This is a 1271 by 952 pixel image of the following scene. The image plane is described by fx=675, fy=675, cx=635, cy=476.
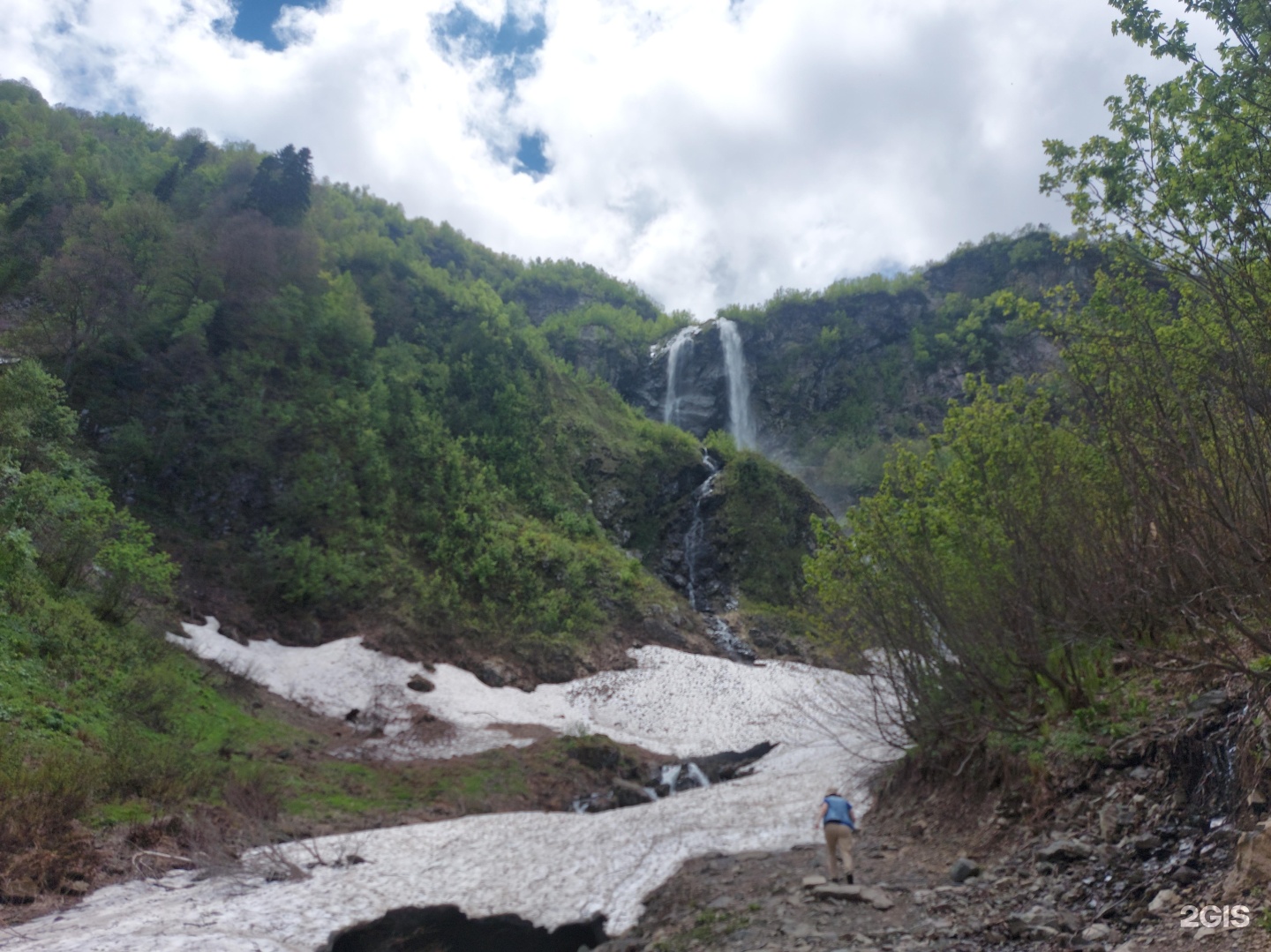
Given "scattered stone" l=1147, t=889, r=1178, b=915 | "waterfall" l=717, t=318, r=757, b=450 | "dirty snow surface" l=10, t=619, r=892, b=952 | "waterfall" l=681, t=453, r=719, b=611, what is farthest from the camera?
"waterfall" l=717, t=318, r=757, b=450

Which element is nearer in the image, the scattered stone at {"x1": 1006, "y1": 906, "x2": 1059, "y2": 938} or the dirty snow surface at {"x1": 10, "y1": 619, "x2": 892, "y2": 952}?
the scattered stone at {"x1": 1006, "y1": 906, "x2": 1059, "y2": 938}

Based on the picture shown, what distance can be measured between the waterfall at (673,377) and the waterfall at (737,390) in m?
3.76

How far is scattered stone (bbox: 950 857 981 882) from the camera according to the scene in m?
6.89

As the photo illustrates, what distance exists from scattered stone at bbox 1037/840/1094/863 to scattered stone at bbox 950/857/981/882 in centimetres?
83

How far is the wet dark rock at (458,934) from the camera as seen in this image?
841 cm

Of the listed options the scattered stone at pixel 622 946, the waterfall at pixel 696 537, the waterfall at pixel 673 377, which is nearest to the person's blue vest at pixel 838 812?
the scattered stone at pixel 622 946

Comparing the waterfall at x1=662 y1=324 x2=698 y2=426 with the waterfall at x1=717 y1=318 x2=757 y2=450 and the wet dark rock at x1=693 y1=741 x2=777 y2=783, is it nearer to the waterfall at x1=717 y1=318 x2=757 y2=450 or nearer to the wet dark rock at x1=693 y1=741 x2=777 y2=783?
the waterfall at x1=717 y1=318 x2=757 y2=450

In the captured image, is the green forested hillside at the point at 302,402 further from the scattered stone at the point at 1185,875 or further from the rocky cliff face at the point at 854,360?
the scattered stone at the point at 1185,875

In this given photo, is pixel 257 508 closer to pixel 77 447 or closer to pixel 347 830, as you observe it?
pixel 77 447

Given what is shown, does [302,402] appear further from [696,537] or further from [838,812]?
[838,812]

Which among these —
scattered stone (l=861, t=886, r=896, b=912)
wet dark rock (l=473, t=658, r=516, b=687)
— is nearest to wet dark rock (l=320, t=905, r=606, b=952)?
scattered stone (l=861, t=886, r=896, b=912)

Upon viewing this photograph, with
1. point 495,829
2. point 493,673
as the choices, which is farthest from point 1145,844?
point 493,673

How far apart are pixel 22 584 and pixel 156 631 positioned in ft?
10.6

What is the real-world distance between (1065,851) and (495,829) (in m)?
10.6
